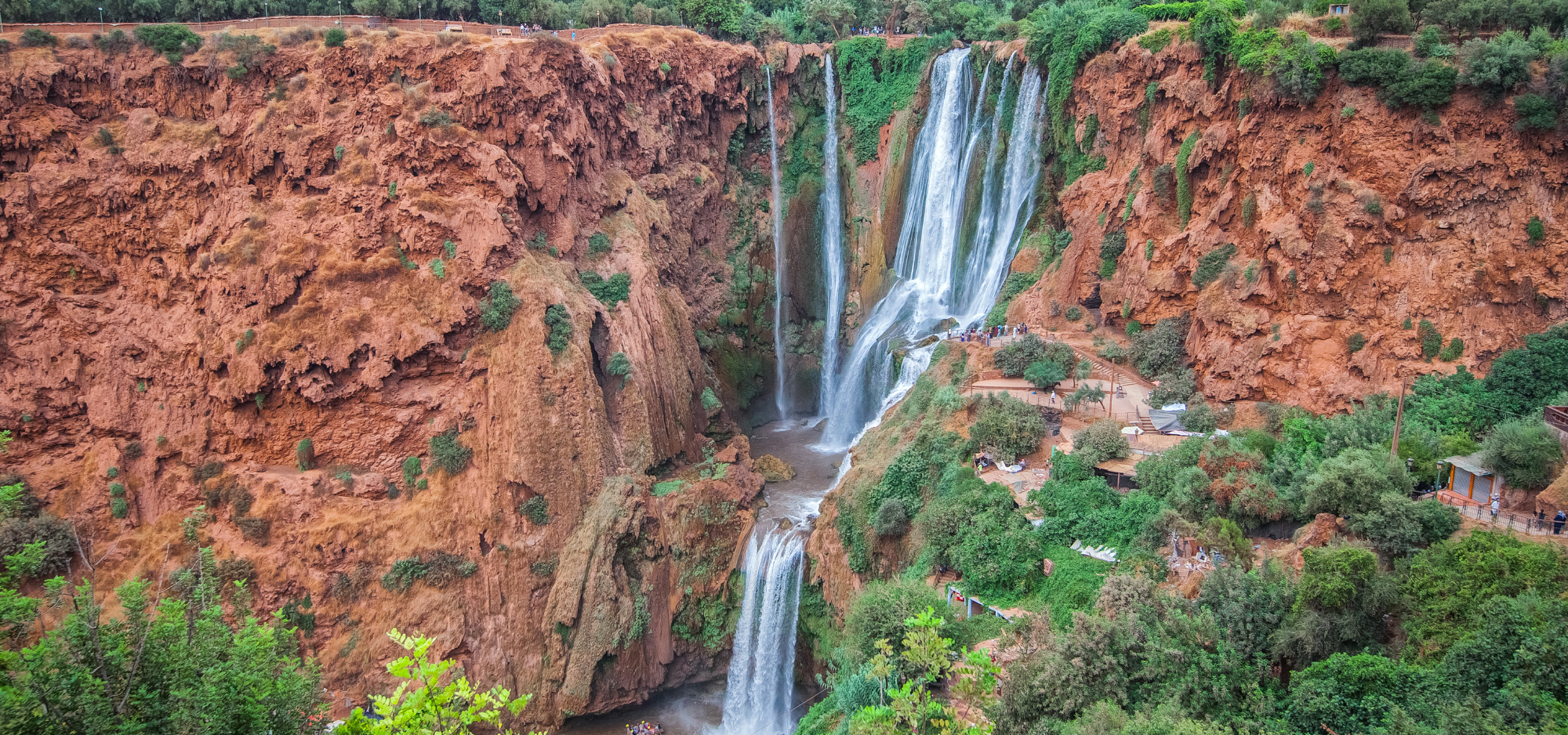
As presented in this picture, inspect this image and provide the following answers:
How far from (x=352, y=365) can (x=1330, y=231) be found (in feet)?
102

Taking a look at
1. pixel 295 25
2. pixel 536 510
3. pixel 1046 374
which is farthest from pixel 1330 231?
pixel 295 25

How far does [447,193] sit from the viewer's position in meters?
32.6

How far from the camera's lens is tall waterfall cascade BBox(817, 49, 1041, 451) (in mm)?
38562

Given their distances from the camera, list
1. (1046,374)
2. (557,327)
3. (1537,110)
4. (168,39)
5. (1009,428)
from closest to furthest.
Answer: (1537,110)
(1009,428)
(1046,374)
(557,327)
(168,39)

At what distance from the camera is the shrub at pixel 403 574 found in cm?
2955

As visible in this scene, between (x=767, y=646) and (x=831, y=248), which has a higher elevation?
(x=831, y=248)

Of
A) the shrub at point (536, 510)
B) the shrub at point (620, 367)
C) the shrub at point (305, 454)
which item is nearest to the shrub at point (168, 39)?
the shrub at point (305, 454)

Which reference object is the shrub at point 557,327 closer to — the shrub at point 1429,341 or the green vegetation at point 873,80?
the green vegetation at point 873,80

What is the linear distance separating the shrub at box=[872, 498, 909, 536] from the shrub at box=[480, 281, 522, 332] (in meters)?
14.5

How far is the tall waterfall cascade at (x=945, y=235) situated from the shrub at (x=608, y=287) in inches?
432

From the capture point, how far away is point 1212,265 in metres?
29.9

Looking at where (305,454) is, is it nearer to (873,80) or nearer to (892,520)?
(892,520)

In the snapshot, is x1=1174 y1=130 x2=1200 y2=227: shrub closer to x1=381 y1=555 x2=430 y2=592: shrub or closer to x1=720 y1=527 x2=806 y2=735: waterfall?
x1=720 y1=527 x2=806 y2=735: waterfall

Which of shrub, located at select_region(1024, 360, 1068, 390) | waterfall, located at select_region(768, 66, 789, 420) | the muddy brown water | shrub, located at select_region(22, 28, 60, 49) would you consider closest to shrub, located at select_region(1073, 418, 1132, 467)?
shrub, located at select_region(1024, 360, 1068, 390)
